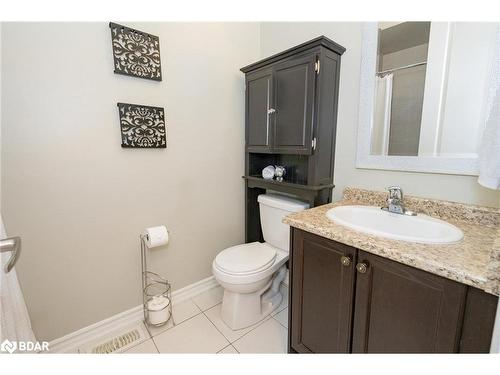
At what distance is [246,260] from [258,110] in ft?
3.46

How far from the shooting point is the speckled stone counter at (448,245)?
64 cm

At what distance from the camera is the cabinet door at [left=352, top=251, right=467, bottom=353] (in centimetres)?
70

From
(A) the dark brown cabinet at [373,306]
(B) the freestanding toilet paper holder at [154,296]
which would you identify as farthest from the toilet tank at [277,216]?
→ (B) the freestanding toilet paper holder at [154,296]

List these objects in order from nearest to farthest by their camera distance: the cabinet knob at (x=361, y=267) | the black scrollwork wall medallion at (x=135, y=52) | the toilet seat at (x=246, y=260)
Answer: the cabinet knob at (x=361, y=267) < the black scrollwork wall medallion at (x=135, y=52) < the toilet seat at (x=246, y=260)

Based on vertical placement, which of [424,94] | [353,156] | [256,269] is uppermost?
[424,94]

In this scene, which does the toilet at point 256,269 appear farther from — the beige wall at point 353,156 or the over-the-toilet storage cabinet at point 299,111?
the beige wall at point 353,156

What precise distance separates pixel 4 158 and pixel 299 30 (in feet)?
6.14

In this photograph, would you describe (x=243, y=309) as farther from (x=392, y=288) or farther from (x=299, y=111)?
(x=299, y=111)

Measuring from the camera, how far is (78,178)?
4.21 feet

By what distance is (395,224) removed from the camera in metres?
1.18

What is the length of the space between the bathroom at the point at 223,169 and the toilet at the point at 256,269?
1 cm

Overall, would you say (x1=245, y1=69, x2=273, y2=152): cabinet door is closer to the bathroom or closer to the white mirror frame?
the bathroom

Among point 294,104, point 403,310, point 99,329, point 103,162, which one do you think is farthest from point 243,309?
point 294,104
